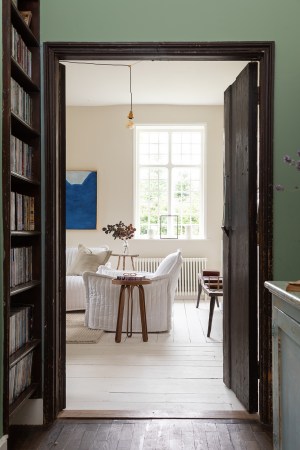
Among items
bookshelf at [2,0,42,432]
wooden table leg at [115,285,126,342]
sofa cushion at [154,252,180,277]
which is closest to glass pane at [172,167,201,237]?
sofa cushion at [154,252,180,277]

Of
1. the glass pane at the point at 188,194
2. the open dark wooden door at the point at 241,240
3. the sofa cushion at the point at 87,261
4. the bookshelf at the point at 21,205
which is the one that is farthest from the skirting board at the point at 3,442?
the glass pane at the point at 188,194

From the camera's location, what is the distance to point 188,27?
305 cm

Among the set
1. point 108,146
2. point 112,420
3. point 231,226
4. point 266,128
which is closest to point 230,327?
point 231,226

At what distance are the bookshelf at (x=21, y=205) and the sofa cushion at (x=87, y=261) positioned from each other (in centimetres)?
387

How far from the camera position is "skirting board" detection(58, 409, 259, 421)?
3121 mm

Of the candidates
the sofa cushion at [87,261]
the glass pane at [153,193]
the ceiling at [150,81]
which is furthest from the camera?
the glass pane at [153,193]

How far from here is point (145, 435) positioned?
2.85 m

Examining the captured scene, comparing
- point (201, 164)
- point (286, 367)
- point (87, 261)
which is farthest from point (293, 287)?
point (201, 164)

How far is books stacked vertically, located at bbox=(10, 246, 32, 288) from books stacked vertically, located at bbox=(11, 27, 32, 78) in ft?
3.47

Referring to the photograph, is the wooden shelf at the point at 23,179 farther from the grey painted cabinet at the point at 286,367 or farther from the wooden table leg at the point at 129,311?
the wooden table leg at the point at 129,311

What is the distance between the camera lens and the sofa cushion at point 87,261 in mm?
6965

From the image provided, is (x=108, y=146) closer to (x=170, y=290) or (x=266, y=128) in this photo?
(x=170, y=290)

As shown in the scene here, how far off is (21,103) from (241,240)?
5.50 feet

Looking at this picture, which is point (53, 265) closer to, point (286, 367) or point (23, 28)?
point (23, 28)
